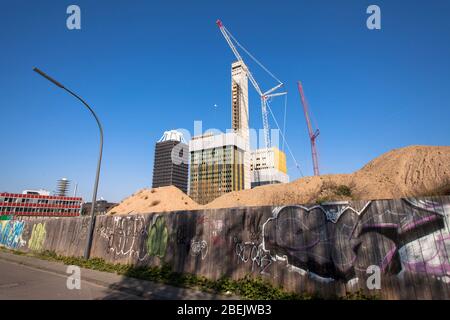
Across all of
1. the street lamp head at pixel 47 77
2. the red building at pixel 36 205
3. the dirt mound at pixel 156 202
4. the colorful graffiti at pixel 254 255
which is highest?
the red building at pixel 36 205

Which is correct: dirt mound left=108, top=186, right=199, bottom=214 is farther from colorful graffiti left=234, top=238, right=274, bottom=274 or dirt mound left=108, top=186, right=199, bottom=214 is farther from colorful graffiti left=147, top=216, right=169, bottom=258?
colorful graffiti left=234, top=238, right=274, bottom=274

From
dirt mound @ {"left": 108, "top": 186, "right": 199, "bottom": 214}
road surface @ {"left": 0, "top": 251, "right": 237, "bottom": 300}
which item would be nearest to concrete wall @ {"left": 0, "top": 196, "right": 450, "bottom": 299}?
road surface @ {"left": 0, "top": 251, "right": 237, "bottom": 300}

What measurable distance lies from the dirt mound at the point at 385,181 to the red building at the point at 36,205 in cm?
9992

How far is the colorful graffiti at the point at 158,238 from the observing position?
34.8ft

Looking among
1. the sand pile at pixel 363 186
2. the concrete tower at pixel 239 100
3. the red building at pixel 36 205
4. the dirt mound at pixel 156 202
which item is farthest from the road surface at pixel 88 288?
the concrete tower at pixel 239 100

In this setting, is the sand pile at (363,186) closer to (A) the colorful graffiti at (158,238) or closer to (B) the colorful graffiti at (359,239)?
(B) the colorful graffiti at (359,239)

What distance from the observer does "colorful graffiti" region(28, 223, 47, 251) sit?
Result: 17438 millimetres

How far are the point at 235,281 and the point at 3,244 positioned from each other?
24.0 m

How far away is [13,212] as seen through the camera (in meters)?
93.2

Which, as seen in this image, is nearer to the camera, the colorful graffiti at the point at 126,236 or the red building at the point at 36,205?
the colorful graffiti at the point at 126,236

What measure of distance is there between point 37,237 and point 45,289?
12934 millimetres
